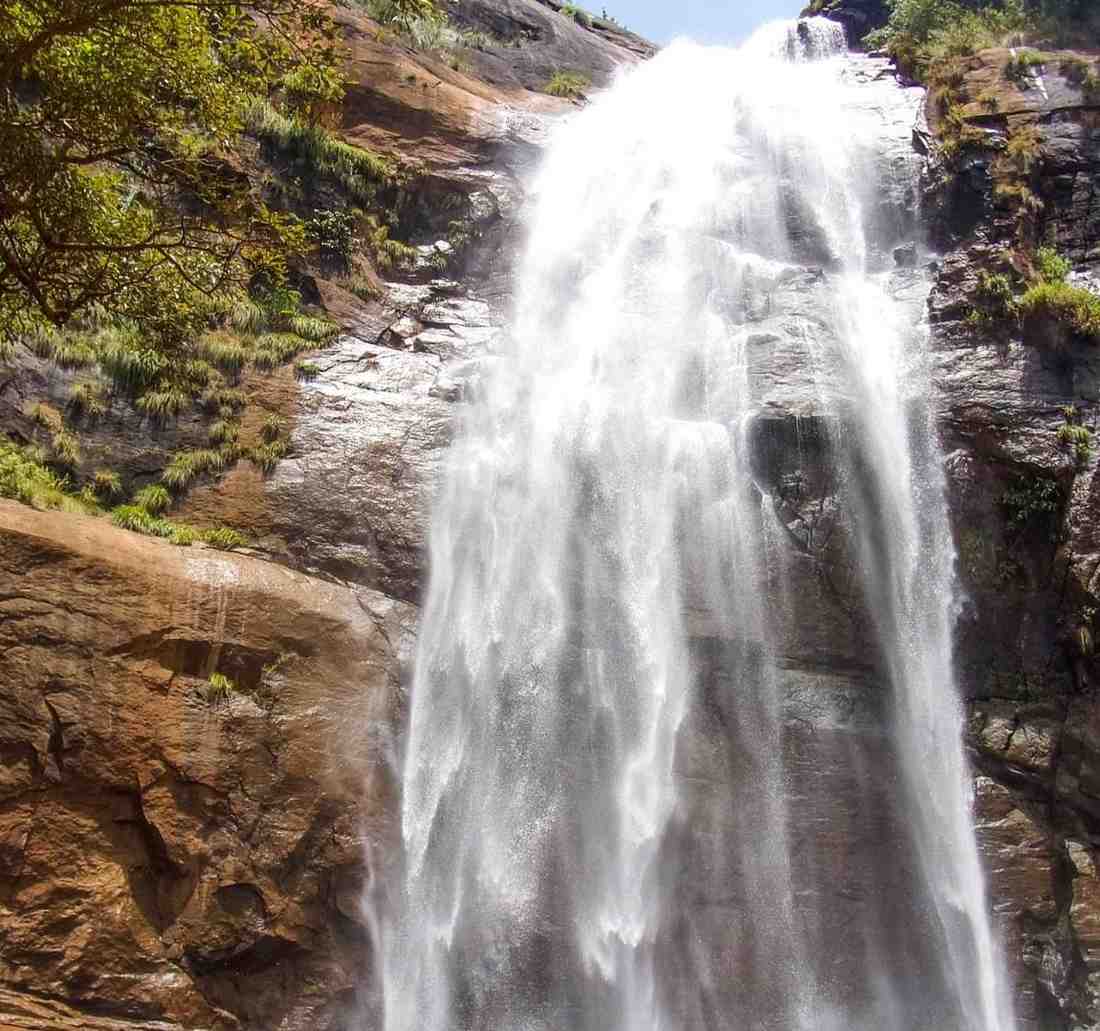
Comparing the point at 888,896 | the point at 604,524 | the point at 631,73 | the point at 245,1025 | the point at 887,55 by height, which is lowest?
the point at 245,1025

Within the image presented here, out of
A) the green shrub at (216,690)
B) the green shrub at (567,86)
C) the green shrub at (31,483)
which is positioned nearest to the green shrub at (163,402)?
the green shrub at (31,483)

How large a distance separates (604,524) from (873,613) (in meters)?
4.33

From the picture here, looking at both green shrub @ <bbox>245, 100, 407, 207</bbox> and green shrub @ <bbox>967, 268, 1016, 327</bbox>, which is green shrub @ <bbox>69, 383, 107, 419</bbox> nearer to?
green shrub @ <bbox>245, 100, 407, 207</bbox>

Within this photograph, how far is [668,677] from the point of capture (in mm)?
13672

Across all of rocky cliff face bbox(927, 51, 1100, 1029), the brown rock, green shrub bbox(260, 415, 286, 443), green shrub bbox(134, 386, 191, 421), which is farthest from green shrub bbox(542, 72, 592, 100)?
the brown rock

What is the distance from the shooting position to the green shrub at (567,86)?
91.5ft

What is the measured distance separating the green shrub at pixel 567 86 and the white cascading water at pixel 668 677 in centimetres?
1007

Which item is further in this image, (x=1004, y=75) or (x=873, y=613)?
(x=1004, y=75)

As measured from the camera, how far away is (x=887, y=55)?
26359 millimetres

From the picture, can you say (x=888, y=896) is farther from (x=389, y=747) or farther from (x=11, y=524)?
(x=11, y=524)

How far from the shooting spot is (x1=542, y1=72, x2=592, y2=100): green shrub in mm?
27891

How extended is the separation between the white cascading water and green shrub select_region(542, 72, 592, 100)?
10.1 metres

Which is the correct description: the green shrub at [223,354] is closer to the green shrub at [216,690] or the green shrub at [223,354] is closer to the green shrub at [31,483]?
the green shrub at [31,483]

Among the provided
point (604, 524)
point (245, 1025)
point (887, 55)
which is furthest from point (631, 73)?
point (245, 1025)
